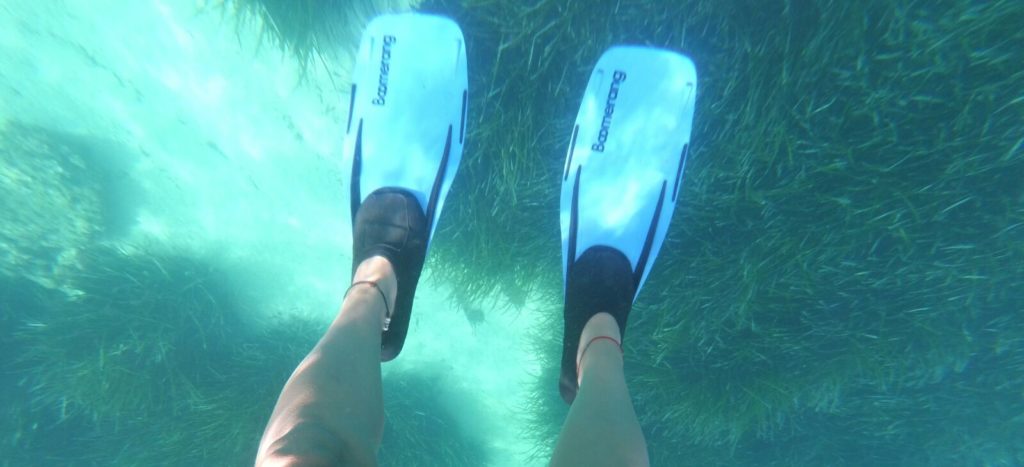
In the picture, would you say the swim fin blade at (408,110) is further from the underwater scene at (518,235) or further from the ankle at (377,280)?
the ankle at (377,280)

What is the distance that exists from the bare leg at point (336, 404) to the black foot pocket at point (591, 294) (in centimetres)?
104

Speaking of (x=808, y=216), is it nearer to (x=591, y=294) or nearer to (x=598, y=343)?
(x=591, y=294)

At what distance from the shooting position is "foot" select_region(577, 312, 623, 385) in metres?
2.28

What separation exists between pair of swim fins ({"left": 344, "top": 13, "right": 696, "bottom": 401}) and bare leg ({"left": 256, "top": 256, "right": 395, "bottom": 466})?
0.61m

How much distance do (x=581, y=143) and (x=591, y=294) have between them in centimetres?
103

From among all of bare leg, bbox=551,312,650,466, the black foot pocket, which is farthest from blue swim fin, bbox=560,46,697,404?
bare leg, bbox=551,312,650,466

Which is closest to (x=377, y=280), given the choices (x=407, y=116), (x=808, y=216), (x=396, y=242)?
(x=396, y=242)

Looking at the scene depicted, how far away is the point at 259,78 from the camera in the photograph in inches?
175

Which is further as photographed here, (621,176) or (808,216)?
(621,176)

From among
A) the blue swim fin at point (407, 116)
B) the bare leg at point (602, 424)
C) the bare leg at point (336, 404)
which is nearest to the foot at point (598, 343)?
the bare leg at point (602, 424)

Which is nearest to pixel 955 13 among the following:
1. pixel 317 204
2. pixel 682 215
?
pixel 682 215

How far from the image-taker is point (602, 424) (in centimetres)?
173

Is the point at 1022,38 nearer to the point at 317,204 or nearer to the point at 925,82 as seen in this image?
the point at 925,82

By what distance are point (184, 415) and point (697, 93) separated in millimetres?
5751
